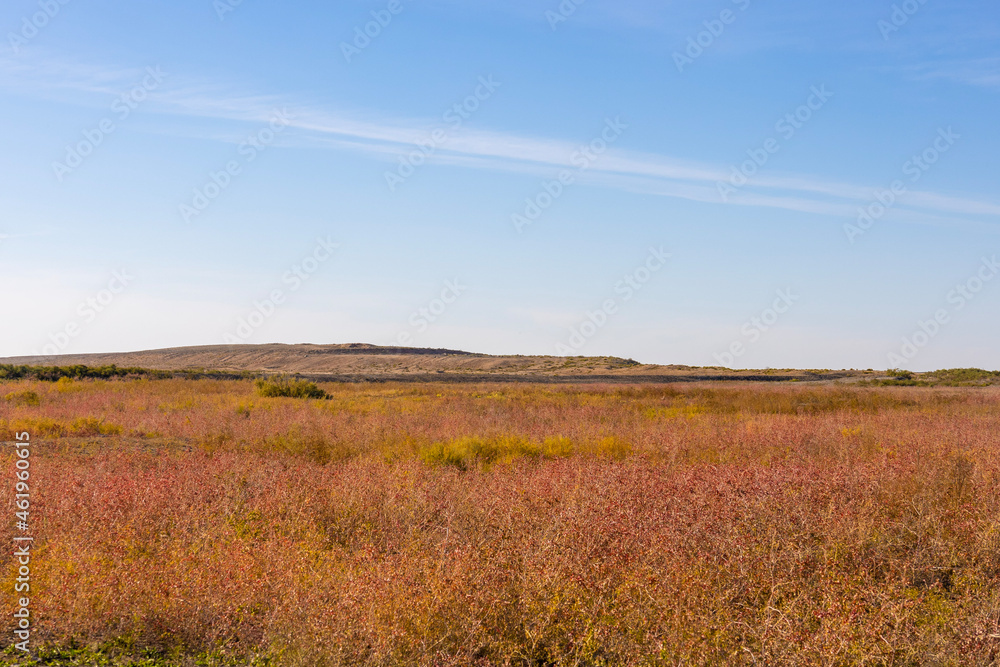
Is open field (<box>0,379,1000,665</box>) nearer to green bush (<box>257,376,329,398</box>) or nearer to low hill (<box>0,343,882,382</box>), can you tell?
green bush (<box>257,376,329,398</box>)

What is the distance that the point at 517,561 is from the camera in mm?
5625

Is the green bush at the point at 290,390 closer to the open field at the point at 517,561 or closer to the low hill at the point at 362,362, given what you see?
the open field at the point at 517,561

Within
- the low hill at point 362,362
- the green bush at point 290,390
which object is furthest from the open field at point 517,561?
the low hill at point 362,362

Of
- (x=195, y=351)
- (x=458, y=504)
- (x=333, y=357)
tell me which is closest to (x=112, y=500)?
(x=458, y=504)

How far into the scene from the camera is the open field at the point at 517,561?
4.72m

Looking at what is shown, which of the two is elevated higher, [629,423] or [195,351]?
[195,351]

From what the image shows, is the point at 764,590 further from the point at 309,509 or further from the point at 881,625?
A: the point at 309,509

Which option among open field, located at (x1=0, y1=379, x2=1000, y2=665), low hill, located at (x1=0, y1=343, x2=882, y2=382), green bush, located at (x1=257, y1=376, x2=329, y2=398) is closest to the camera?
open field, located at (x1=0, y1=379, x2=1000, y2=665)

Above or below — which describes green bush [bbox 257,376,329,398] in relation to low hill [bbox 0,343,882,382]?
below

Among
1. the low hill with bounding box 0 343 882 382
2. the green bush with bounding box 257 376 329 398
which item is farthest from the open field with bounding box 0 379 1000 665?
the low hill with bounding box 0 343 882 382

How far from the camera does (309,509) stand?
7938mm

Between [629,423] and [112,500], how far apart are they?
1247 centimetres

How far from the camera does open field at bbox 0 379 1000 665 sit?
186 inches

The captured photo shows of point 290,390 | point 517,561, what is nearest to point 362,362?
point 290,390
